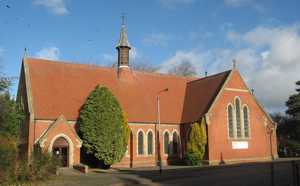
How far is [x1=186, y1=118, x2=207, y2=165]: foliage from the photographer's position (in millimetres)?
39938

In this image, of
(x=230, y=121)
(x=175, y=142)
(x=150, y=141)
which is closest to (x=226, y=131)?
(x=230, y=121)

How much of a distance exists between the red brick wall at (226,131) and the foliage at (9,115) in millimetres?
20836

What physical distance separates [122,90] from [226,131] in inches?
538

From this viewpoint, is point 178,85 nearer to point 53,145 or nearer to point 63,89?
point 63,89

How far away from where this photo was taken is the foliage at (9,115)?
24.5 meters

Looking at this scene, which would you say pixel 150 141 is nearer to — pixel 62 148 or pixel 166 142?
pixel 166 142

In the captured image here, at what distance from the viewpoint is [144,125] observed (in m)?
42.1

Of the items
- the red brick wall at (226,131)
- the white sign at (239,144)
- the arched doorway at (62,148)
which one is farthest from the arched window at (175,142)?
the arched doorway at (62,148)

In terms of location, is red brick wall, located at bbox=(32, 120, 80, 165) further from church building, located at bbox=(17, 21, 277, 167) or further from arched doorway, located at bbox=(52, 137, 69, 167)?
arched doorway, located at bbox=(52, 137, 69, 167)

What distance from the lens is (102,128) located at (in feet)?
114

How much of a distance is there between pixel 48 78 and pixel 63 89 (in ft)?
6.75

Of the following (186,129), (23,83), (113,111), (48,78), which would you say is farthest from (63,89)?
(186,129)

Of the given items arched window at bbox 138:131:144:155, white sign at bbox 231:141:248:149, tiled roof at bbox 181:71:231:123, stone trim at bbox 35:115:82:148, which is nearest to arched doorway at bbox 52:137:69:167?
stone trim at bbox 35:115:82:148

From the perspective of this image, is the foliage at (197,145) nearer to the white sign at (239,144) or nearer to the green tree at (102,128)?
the white sign at (239,144)
